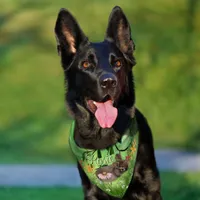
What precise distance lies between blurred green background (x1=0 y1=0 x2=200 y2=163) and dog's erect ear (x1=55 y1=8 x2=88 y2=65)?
9.71ft

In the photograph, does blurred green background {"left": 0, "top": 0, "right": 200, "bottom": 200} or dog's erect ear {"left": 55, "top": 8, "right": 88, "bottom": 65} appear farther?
blurred green background {"left": 0, "top": 0, "right": 200, "bottom": 200}

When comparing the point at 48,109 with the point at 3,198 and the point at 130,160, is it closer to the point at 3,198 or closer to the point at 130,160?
the point at 3,198

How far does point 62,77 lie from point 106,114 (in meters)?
4.23

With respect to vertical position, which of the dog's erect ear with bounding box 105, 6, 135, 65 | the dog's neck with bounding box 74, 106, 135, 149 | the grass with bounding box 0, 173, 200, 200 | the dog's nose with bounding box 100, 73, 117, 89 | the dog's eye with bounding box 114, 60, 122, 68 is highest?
Result: the dog's erect ear with bounding box 105, 6, 135, 65

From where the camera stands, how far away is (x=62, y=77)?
328 inches

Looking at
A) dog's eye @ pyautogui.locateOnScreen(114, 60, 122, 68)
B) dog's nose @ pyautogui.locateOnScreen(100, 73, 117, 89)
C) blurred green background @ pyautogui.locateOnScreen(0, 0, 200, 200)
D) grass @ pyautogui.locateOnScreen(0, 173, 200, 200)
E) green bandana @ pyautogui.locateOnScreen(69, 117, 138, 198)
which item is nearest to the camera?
dog's nose @ pyautogui.locateOnScreen(100, 73, 117, 89)

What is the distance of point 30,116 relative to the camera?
26.1 ft

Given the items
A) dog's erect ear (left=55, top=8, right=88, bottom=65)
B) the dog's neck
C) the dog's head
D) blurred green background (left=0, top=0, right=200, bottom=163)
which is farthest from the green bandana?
blurred green background (left=0, top=0, right=200, bottom=163)

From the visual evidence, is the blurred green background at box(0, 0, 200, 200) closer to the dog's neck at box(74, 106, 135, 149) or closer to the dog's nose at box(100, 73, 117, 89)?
the dog's neck at box(74, 106, 135, 149)

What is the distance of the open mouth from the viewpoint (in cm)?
413

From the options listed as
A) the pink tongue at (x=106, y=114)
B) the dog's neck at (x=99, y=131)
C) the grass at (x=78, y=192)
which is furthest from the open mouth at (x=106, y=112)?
the grass at (x=78, y=192)

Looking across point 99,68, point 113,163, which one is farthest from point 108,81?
point 113,163

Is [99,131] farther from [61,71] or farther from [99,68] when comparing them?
[61,71]

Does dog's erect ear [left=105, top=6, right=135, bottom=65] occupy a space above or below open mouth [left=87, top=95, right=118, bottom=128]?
above
